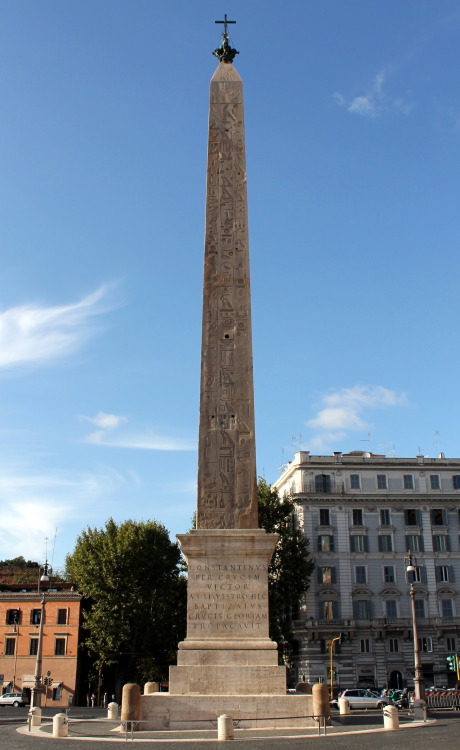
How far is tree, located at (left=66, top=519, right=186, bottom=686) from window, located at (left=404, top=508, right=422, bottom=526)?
15364mm

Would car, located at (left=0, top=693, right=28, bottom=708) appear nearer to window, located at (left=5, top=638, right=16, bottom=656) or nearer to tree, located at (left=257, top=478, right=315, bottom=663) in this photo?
window, located at (left=5, top=638, right=16, bottom=656)

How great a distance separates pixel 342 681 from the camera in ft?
141

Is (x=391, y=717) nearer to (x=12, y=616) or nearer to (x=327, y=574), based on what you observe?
(x=327, y=574)

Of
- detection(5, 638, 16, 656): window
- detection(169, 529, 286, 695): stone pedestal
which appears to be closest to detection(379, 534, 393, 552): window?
detection(5, 638, 16, 656): window

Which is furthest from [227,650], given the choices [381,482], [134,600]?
[381,482]

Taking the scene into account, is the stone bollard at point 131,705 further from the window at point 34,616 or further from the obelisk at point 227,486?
the window at point 34,616

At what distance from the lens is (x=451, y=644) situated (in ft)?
144

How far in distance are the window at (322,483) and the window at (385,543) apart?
4.42 meters

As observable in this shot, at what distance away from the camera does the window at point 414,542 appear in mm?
46031

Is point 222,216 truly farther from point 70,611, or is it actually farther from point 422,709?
point 70,611

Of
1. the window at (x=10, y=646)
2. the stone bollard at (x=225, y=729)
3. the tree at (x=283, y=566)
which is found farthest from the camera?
the window at (x=10, y=646)

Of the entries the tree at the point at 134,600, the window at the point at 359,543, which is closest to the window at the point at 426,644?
the window at the point at 359,543

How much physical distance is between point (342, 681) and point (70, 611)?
16471mm

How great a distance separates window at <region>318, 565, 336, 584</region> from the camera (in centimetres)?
4499
